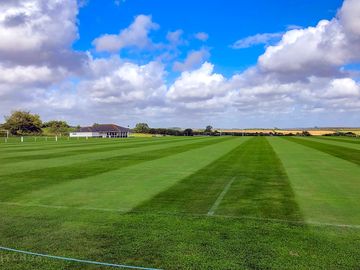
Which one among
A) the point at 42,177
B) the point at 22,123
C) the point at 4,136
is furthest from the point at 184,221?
the point at 22,123

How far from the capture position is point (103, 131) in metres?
139

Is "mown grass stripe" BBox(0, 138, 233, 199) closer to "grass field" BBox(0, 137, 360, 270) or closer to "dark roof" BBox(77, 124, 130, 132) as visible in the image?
"grass field" BBox(0, 137, 360, 270)

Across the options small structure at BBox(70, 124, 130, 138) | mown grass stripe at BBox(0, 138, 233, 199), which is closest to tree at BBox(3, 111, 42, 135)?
small structure at BBox(70, 124, 130, 138)

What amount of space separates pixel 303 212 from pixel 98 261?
5.41 m

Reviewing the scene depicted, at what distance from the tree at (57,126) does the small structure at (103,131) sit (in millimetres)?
3985

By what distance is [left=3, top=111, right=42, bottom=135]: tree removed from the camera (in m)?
117

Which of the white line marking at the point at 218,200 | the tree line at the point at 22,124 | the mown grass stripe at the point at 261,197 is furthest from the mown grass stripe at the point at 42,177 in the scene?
the tree line at the point at 22,124

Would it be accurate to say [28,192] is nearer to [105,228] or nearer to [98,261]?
[105,228]

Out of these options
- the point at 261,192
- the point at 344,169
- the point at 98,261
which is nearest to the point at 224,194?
the point at 261,192

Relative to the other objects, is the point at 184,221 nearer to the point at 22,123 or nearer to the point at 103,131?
the point at 22,123

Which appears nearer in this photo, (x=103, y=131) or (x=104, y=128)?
(x=103, y=131)

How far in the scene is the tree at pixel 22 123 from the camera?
117 metres

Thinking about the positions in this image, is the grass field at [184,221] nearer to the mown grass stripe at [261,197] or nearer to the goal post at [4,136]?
the mown grass stripe at [261,197]

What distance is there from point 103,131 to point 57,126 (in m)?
21.6
